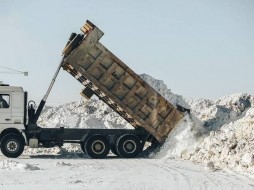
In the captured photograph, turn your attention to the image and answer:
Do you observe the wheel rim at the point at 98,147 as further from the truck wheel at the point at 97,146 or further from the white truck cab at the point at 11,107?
the white truck cab at the point at 11,107

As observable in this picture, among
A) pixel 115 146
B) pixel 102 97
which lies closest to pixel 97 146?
pixel 115 146

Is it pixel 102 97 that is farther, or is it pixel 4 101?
pixel 102 97

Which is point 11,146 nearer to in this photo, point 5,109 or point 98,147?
point 5,109

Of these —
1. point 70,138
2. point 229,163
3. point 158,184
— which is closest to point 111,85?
point 70,138

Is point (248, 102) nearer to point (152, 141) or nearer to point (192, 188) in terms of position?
point (152, 141)

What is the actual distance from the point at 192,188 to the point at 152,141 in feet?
27.7

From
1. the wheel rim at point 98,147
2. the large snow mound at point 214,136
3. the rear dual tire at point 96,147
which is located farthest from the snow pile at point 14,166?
the large snow mound at point 214,136

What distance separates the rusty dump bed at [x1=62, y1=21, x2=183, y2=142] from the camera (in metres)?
17.7

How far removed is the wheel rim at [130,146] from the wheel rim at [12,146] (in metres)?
3.97

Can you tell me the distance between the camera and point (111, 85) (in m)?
18.0

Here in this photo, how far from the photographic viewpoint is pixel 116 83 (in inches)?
708

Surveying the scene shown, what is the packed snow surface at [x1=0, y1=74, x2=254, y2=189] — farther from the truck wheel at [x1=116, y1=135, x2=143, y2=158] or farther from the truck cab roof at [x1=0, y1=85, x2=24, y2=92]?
the truck cab roof at [x1=0, y1=85, x2=24, y2=92]

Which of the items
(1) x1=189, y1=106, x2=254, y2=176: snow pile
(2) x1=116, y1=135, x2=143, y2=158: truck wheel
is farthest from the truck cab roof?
(1) x1=189, y1=106, x2=254, y2=176: snow pile

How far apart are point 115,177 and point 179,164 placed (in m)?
4.27
